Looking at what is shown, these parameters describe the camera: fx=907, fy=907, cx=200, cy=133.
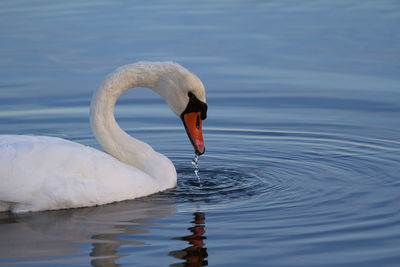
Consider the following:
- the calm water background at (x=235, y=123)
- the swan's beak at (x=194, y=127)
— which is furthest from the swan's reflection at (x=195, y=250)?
the swan's beak at (x=194, y=127)

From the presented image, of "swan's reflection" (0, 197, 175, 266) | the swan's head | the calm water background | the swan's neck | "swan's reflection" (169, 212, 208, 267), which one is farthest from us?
the swan's neck

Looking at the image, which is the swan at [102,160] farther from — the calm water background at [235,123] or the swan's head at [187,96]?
the calm water background at [235,123]

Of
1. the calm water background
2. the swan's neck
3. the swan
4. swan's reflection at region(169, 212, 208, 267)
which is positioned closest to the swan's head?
the swan

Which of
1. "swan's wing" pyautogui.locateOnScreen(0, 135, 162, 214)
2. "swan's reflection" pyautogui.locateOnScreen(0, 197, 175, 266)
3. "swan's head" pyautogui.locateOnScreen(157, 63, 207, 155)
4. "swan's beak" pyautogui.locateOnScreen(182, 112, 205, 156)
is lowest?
"swan's reflection" pyautogui.locateOnScreen(0, 197, 175, 266)

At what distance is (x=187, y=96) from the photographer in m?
9.43

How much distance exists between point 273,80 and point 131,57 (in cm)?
260

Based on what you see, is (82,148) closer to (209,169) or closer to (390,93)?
(209,169)

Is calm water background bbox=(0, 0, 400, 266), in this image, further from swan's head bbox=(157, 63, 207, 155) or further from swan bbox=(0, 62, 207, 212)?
swan's head bbox=(157, 63, 207, 155)

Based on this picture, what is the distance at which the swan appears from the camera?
8544 mm

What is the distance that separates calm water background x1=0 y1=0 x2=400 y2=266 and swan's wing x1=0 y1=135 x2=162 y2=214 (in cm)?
15

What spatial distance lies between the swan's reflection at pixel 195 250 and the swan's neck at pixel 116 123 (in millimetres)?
1631

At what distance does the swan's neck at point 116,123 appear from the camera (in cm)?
966

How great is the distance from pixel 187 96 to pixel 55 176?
5.58 feet

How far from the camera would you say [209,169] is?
1038 centimetres
